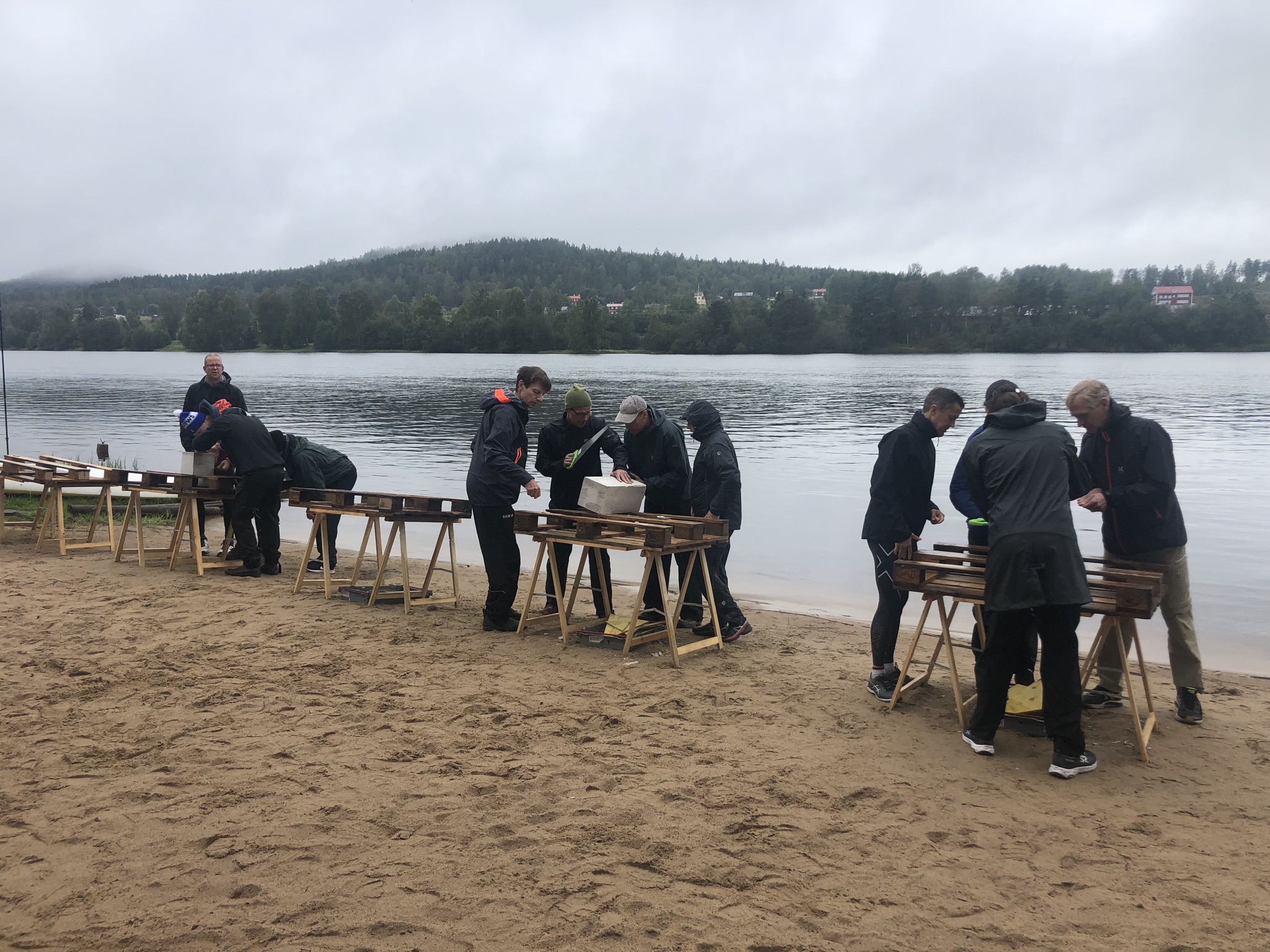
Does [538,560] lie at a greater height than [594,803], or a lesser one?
greater

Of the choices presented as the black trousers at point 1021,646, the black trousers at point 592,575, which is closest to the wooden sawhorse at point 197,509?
the black trousers at point 592,575

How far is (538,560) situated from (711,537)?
1.38m

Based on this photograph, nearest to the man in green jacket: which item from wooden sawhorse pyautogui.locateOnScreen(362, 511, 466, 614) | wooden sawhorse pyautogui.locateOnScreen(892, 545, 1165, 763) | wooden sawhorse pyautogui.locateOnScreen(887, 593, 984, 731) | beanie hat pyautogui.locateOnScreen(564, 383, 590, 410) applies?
wooden sawhorse pyautogui.locateOnScreen(362, 511, 466, 614)

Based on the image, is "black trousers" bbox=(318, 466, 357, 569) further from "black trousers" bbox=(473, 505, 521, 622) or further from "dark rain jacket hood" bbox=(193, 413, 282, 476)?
"black trousers" bbox=(473, 505, 521, 622)

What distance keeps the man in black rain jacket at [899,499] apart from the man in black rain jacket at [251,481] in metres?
6.01

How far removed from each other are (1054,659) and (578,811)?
254 cm

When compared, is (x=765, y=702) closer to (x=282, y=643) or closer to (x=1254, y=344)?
(x=282, y=643)

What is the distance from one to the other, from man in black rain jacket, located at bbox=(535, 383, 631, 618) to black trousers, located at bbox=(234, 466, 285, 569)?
314 centimetres

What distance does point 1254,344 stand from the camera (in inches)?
3986

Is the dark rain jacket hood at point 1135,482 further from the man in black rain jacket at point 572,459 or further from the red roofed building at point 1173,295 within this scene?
the red roofed building at point 1173,295

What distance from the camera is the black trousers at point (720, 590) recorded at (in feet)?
24.6

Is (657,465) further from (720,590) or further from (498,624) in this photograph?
(498,624)

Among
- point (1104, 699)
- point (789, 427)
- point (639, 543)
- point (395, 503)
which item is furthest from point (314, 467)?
point (789, 427)

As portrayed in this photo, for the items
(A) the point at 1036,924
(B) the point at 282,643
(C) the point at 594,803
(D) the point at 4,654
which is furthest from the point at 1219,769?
(D) the point at 4,654
